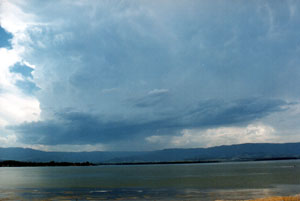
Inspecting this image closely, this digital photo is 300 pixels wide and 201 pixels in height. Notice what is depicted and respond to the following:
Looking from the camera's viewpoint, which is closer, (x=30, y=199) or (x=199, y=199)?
(x=199, y=199)

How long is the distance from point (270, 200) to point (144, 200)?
1999 centimetres

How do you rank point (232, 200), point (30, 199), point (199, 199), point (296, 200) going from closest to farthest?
point (296, 200) → point (232, 200) → point (199, 199) → point (30, 199)

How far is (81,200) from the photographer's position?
48.8 m

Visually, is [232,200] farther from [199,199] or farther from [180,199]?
[180,199]

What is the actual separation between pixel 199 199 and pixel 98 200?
17.2m

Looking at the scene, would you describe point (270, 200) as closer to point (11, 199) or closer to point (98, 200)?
point (98, 200)

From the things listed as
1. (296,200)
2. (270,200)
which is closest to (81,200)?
(270,200)

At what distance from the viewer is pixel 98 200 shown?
48.9 m

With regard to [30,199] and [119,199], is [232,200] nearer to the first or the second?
[119,199]

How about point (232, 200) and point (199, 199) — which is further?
point (199, 199)

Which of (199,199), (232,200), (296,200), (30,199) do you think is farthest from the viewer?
(30,199)

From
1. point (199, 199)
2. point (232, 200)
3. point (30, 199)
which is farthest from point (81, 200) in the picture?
point (232, 200)

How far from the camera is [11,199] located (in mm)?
50625

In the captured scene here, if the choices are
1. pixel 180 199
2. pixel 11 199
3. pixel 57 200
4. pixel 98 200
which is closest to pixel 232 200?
pixel 180 199
